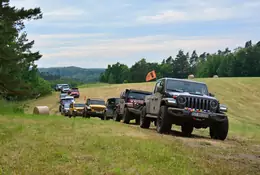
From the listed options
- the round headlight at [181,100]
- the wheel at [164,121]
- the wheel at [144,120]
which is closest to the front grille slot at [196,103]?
the round headlight at [181,100]

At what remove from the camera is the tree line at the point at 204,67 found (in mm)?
132000

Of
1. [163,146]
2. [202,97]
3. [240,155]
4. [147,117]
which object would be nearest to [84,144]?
[163,146]

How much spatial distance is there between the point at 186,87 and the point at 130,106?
7.28 m

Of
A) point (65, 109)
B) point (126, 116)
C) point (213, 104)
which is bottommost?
point (65, 109)

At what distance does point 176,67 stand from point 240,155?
173m

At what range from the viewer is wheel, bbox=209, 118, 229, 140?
1579cm

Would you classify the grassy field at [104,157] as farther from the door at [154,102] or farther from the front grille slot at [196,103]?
the door at [154,102]

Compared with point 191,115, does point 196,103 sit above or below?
above

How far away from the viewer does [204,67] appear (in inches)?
6939

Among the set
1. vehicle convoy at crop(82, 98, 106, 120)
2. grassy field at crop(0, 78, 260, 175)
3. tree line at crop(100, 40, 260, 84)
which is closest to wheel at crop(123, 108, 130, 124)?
vehicle convoy at crop(82, 98, 106, 120)

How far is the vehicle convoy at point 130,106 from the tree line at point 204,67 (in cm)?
10803

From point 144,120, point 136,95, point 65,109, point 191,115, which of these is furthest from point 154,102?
point 65,109

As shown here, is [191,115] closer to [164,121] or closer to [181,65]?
[164,121]

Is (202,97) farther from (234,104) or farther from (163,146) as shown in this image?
(234,104)
